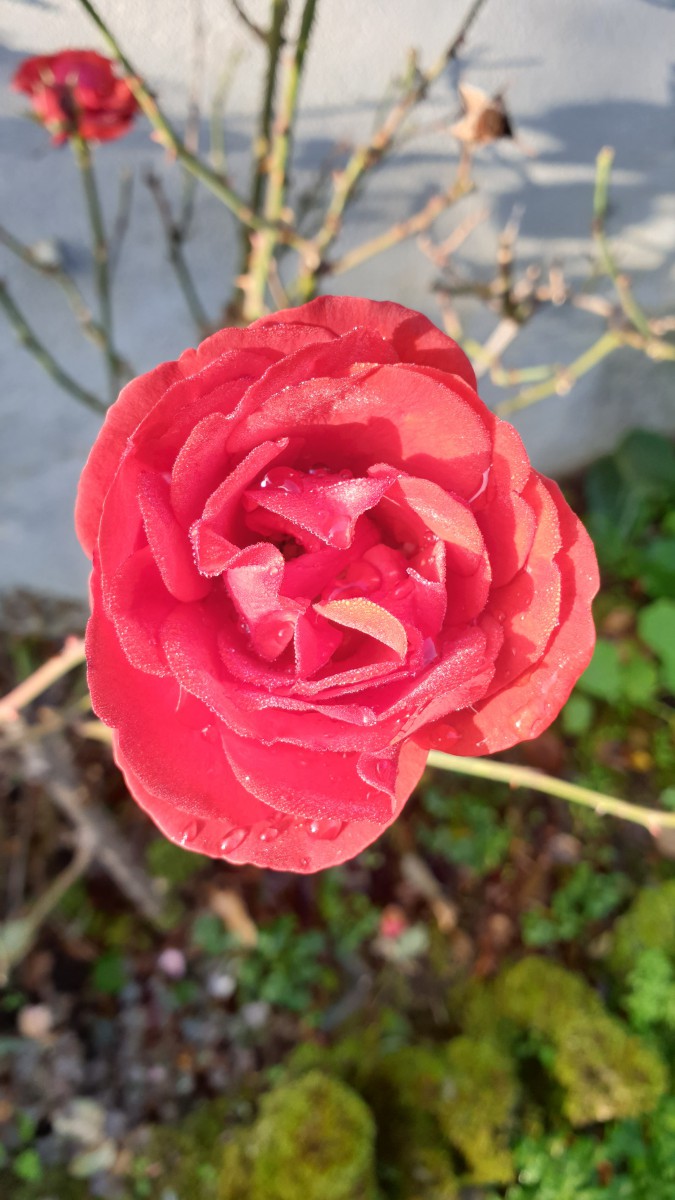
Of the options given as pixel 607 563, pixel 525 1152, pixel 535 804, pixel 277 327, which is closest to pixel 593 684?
pixel 535 804

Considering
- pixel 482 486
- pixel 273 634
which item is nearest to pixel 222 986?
pixel 273 634

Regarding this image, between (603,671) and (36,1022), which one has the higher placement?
(603,671)

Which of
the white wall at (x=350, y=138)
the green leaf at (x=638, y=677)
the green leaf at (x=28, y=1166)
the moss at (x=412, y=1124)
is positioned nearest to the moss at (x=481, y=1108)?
the moss at (x=412, y=1124)

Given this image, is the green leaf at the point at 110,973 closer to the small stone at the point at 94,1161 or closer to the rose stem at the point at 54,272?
the small stone at the point at 94,1161

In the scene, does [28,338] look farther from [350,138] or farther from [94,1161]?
[94,1161]

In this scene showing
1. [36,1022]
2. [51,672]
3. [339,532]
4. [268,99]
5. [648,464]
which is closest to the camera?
[339,532]

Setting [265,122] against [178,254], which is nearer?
[265,122]

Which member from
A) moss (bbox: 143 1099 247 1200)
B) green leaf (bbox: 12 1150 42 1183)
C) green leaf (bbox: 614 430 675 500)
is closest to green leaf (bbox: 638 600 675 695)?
green leaf (bbox: 614 430 675 500)

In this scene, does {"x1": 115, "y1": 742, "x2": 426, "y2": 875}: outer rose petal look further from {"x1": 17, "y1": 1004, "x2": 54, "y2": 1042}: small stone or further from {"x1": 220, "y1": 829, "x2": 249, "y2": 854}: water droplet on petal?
{"x1": 17, "y1": 1004, "x2": 54, "y2": 1042}: small stone
